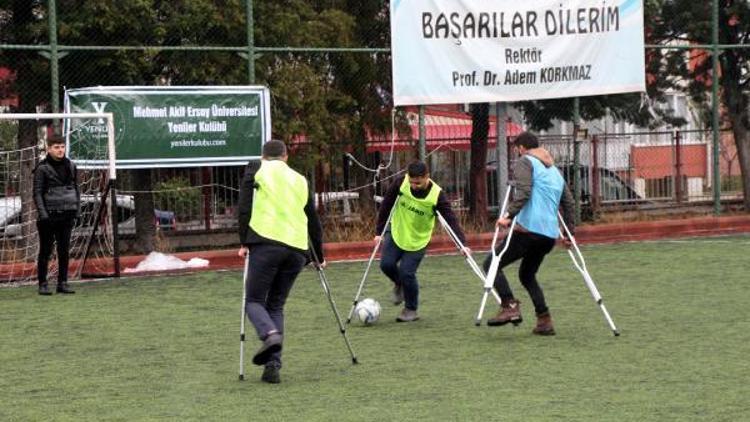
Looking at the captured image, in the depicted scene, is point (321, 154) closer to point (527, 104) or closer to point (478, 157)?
point (478, 157)

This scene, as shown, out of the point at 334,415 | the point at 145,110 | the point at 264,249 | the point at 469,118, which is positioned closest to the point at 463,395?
the point at 334,415

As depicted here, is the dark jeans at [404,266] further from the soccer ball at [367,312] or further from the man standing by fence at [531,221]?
the man standing by fence at [531,221]

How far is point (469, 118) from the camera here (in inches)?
1136

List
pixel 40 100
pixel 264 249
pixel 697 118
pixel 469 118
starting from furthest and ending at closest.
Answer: pixel 697 118 < pixel 469 118 < pixel 40 100 < pixel 264 249

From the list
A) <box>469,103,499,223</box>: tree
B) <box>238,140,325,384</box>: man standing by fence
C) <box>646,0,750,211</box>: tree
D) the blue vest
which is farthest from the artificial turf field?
<box>646,0,750,211</box>: tree

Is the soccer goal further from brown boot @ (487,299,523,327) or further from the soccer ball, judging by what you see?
brown boot @ (487,299,523,327)

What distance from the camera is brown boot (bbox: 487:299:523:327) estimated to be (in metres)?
12.4

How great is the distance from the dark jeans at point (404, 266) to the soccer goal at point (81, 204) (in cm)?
543

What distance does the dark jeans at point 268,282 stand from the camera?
10.2 metres

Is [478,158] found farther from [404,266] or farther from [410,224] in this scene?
[404,266]

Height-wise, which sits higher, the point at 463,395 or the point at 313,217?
the point at 313,217

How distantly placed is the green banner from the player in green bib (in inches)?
250

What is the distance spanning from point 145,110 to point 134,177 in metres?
2.85

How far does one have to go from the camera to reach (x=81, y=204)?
18.8 metres
